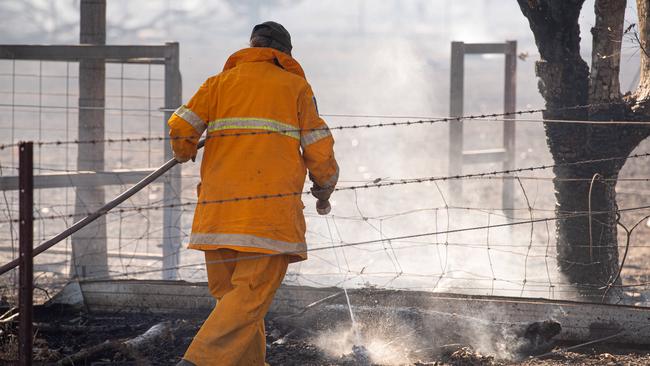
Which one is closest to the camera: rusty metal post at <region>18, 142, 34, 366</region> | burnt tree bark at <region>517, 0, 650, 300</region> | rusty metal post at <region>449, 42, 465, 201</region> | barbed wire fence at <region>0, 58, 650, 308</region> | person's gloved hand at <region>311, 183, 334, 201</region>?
rusty metal post at <region>18, 142, 34, 366</region>

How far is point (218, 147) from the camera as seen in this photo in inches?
188

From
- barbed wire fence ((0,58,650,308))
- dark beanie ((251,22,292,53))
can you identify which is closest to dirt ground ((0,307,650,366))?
barbed wire fence ((0,58,650,308))

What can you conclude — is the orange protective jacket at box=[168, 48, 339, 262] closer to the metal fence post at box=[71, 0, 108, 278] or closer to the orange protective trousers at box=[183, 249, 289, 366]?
the orange protective trousers at box=[183, 249, 289, 366]

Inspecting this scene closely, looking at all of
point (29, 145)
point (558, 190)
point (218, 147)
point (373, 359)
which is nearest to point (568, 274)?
point (558, 190)

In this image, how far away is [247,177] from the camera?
184 inches

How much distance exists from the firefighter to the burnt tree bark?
9.64 feet

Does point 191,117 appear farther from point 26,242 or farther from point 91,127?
point 91,127

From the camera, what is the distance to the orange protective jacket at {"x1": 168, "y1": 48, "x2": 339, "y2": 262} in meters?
4.64

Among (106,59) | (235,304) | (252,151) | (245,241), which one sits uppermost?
(106,59)

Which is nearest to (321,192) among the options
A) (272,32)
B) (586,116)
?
(272,32)

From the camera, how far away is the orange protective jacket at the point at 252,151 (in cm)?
464

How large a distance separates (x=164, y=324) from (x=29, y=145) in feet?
7.45

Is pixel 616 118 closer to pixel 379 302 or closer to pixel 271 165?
pixel 379 302

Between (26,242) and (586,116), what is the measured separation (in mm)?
4776
